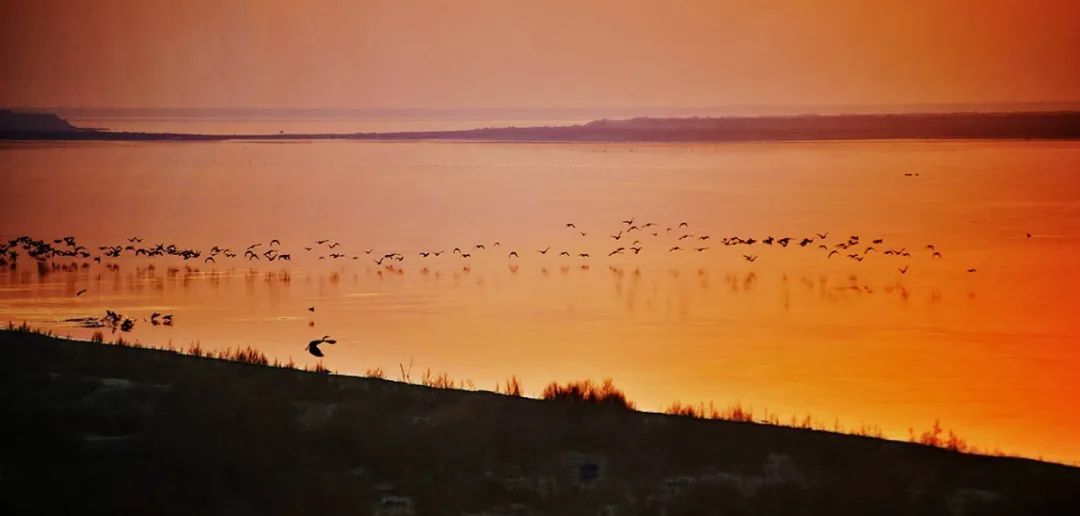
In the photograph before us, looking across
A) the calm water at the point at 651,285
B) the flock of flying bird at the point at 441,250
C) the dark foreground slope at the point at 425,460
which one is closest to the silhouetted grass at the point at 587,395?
the dark foreground slope at the point at 425,460

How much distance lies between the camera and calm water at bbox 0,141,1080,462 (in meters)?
18.2

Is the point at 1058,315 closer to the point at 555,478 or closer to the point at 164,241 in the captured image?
the point at 555,478

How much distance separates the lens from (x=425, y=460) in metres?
10.1

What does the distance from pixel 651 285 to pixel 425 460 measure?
1792cm

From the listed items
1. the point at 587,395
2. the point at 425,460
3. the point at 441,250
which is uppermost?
the point at 425,460

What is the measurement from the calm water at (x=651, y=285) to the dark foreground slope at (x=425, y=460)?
4426mm

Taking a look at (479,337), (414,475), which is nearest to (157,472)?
(414,475)

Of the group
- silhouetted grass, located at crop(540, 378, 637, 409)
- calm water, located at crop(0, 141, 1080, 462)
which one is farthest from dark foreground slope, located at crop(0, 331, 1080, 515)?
calm water, located at crop(0, 141, 1080, 462)

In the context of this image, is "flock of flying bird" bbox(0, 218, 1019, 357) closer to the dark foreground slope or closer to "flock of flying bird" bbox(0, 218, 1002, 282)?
"flock of flying bird" bbox(0, 218, 1002, 282)

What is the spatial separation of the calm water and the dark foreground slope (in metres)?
4.43

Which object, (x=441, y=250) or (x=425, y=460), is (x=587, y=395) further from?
(x=441, y=250)

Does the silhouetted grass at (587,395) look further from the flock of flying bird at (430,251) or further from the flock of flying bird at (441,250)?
the flock of flying bird at (441,250)

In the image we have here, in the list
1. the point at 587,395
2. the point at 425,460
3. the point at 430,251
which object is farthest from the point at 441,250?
the point at 425,460

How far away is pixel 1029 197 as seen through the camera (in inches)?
1736
